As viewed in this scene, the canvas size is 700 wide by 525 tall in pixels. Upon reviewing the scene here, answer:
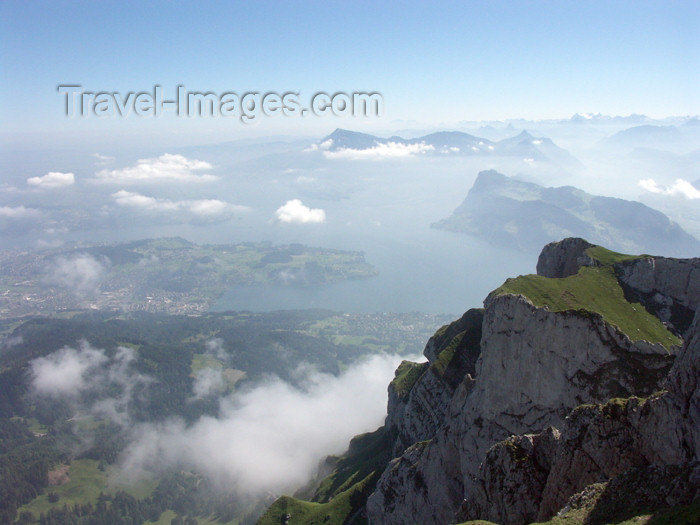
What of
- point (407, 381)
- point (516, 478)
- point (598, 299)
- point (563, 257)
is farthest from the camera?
Answer: point (407, 381)

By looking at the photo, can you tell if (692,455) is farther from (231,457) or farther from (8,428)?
(8,428)

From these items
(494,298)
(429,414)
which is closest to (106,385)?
(429,414)

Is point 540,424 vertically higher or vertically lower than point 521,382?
lower

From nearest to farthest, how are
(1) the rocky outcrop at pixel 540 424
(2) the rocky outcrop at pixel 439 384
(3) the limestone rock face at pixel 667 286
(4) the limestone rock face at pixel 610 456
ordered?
(4) the limestone rock face at pixel 610 456
(1) the rocky outcrop at pixel 540 424
(3) the limestone rock face at pixel 667 286
(2) the rocky outcrop at pixel 439 384

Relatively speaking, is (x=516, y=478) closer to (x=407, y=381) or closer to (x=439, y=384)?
(x=439, y=384)

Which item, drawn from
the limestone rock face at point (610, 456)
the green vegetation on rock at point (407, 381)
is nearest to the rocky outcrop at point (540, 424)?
the limestone rock face at point (610, 456)

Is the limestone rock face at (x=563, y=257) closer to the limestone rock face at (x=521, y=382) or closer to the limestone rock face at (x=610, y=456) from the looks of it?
the limestone rock face at (x=521, y=382)

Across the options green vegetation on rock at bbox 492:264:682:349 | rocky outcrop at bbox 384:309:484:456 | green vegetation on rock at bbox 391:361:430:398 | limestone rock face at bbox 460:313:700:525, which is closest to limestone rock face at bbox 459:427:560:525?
limestone rock face at bbox 460:313:700:525

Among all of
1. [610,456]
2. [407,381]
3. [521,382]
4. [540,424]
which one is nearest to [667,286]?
[521,382]

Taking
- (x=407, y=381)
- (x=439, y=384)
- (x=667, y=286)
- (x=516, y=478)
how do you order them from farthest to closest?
(x=407, y=381)
(x=439, y=384)
(x=667, y=286)
(x=516, y=478)
